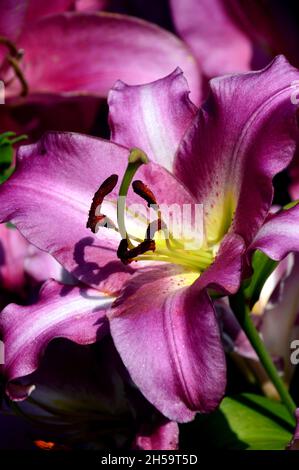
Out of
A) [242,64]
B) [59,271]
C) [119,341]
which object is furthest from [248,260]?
[242,64]

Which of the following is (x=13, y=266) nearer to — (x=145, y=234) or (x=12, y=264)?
(x=12, y=264)

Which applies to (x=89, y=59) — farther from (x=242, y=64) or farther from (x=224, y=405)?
(x=224, y=405)

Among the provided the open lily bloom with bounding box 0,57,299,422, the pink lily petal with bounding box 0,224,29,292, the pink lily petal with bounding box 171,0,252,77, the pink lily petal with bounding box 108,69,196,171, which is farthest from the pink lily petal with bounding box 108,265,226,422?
the pink lily petal with bounding box 171,0,252,77

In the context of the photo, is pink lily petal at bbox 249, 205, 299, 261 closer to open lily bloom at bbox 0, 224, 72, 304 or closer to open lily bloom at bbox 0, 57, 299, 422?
open lily bloom at bbox 0, 57, 299, 422

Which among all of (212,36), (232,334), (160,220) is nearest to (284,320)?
(232,334)

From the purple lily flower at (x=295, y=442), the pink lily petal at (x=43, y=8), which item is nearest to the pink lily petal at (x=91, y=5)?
the pink lily petal at (x=43, y=8)
